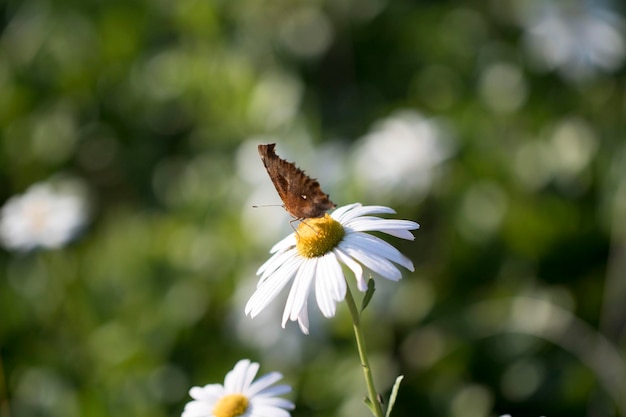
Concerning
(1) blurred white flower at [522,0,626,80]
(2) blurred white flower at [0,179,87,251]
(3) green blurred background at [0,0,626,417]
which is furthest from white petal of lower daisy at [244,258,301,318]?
(1) blurred white flower at [522,0,626,80]

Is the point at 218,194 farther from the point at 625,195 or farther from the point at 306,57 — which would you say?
the point at 625,195

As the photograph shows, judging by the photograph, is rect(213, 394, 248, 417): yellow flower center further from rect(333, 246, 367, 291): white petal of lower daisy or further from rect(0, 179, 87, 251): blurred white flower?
rect(0, 179, 87, 251): blurred white flower

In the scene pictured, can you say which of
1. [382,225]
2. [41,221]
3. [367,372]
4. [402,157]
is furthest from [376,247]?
[41,221]

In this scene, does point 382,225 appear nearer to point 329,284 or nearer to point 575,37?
point 329,284

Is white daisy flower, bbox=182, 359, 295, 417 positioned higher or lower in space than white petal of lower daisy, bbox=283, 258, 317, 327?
lower

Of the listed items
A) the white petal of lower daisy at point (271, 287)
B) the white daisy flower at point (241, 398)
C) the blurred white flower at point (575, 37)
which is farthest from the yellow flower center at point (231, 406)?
the blurred white flower at point (575, 37)

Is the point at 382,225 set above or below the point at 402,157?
below
